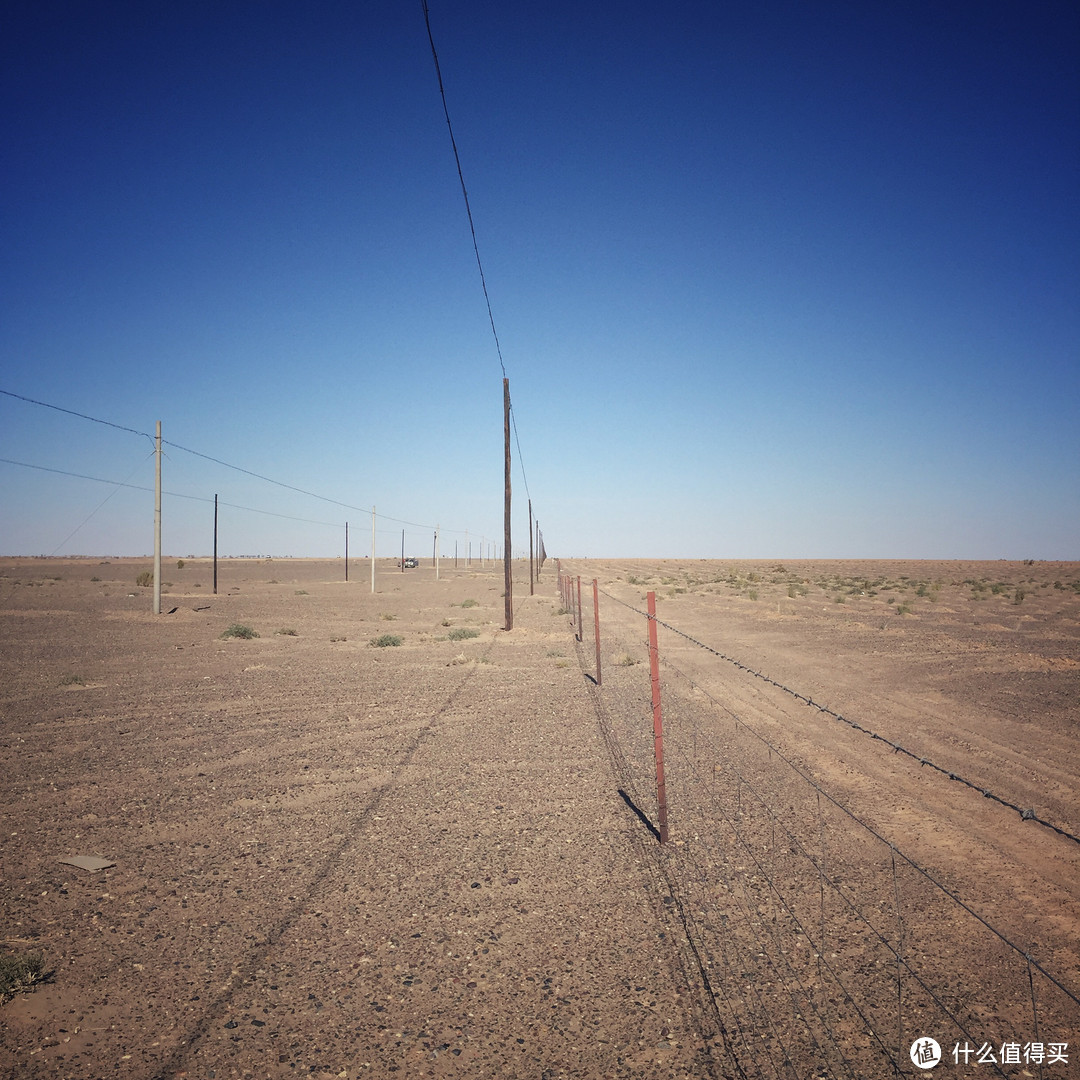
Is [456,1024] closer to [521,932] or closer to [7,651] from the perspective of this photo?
[521,932]

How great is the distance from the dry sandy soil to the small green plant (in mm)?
115

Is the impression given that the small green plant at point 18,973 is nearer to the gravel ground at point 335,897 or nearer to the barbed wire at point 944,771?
the gravel ground at point 335,897

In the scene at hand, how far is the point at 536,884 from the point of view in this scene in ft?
17.4

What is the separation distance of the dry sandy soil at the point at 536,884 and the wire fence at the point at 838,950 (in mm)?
22

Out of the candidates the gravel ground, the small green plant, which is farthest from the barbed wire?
the small green plant

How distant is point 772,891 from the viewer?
5125 mm

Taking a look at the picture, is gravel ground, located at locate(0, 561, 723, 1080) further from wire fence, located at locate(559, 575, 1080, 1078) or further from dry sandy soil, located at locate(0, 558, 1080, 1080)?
wire fence, located at locate(559, 575, 1080, 1078)

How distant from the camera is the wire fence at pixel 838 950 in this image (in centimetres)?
347

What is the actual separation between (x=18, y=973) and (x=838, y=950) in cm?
Result: 517

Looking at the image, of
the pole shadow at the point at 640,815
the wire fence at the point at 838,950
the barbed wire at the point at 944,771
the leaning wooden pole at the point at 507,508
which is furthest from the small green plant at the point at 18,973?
the leaning wooden pole at the point at 507,508

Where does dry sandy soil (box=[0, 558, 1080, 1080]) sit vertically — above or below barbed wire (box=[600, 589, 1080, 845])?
below

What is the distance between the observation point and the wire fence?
3.47 meters

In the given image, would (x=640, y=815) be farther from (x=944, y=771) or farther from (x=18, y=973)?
(x=18, y=973)

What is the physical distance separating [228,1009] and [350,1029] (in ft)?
2.51
